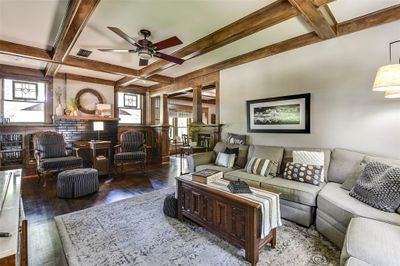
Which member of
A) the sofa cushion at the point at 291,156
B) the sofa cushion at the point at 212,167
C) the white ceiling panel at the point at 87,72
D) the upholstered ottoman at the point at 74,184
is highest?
the white ceiling panel at the point at 87,72

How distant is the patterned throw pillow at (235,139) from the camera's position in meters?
4.07

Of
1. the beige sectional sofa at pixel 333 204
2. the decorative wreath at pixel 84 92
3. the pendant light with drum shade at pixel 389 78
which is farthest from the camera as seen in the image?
the decorative wreath at pixel 84 92

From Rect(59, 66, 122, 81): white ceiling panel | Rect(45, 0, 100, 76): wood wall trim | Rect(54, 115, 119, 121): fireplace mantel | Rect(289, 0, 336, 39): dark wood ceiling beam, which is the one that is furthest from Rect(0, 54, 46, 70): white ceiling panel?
Rect(289, 0, 336, 39): dark wood ceiling beam

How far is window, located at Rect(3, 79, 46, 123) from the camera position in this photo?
187 inches

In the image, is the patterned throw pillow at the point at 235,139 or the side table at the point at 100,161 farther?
the side table at the point at 100,161

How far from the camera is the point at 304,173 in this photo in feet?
8.84

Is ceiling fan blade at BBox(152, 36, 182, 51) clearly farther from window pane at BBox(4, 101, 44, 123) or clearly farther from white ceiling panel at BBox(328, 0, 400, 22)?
window pane at BBox(4, 101, 44, 123)

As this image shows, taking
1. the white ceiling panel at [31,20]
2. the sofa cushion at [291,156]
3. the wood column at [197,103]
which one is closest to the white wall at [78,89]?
the white ceiling panel at [31,20]

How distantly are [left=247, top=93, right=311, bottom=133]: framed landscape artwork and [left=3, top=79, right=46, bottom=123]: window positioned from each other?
5.25m

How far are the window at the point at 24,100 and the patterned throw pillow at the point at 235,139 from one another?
4803mm

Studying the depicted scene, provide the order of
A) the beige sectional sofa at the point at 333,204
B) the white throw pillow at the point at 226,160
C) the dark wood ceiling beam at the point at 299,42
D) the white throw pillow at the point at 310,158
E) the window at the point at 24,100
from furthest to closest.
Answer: the window at the point at 24,100 → the white throw pillow at the point at 226,160 → the white throw pillow at the point at 310,158 → the dark wood ceiling beam at the point at 299,42 → the beige sectional sofa at the point at 333,204

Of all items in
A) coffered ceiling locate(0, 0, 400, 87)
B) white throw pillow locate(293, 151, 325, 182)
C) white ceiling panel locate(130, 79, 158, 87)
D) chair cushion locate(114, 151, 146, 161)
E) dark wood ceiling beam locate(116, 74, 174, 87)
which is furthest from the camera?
white ceiling panel locate(130, 79, 158, 87)

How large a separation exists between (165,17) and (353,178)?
→ 312 centimetres

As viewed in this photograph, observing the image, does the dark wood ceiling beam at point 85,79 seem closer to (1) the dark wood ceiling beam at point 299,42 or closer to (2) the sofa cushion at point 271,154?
(1) the dark wood ceiling beam at point 299,42
